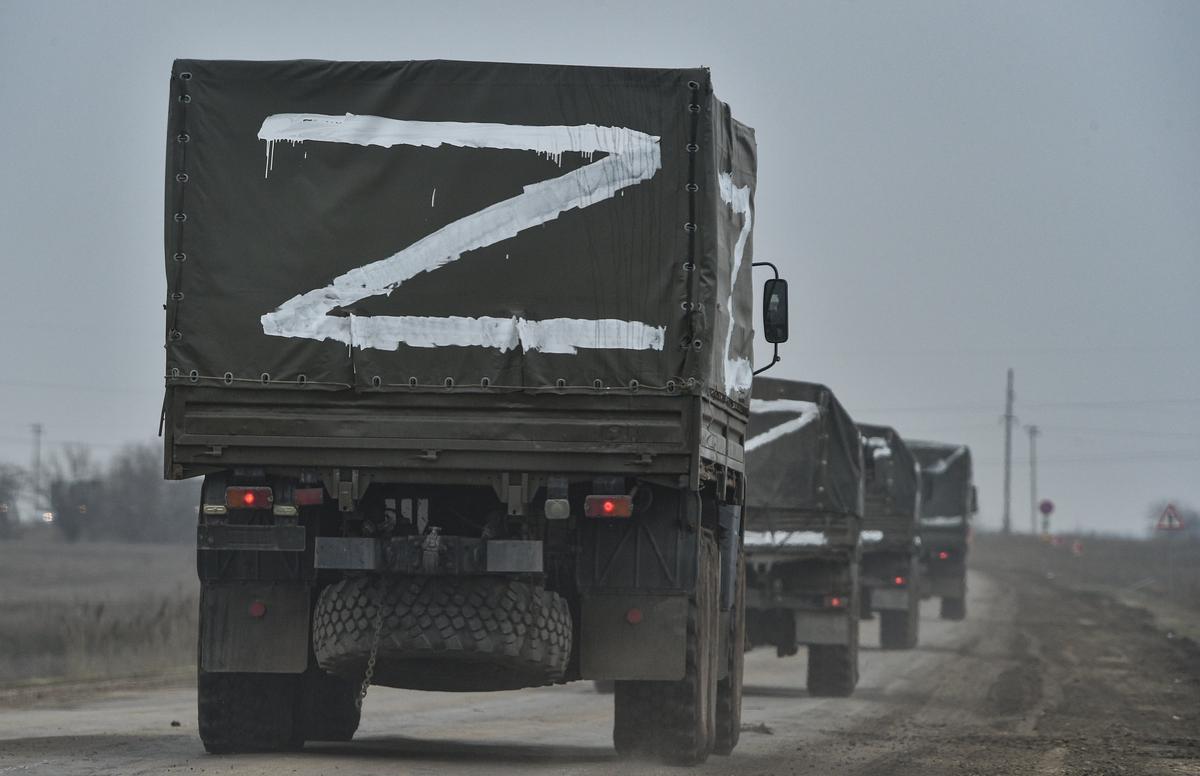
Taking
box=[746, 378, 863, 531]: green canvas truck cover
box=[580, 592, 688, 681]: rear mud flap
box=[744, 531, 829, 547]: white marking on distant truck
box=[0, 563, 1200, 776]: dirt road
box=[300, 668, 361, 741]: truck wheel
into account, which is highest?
box=[746, 378, 863, 531]: green canvas truck cover

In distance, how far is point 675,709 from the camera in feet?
38.7

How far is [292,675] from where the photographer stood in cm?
1213

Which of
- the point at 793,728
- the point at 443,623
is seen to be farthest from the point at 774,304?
the point at 793,728

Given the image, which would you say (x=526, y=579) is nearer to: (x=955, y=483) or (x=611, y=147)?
(x=611, y=147)

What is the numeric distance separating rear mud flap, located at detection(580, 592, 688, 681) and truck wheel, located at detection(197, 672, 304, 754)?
208 cm

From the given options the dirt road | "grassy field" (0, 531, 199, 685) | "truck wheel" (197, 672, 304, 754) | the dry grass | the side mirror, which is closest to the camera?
"truck wheel" (197, 672, 304, 754)

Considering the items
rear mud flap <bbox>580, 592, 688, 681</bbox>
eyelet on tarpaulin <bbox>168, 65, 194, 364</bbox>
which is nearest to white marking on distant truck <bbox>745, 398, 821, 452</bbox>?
rear mud flap <bbox>580, 592, 688, 681</bbox>

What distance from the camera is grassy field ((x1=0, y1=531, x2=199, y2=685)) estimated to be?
23.0m

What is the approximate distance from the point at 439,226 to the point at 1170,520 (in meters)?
36.2

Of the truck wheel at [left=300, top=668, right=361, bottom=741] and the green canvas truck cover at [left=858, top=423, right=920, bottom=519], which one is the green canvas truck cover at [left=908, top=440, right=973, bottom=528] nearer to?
the green canvas truck cover at [left=858, top=423, right=920, bottom=519]

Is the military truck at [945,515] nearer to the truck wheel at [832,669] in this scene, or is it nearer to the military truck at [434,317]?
the truck wheel at [832,669]

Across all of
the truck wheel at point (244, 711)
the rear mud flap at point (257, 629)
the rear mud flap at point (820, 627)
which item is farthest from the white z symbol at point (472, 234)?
the rear mud flap at point (820, 627)

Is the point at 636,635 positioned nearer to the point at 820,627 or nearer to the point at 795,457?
the point at 795,457

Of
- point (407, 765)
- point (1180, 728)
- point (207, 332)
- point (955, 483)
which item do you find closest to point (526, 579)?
Result: point (407, 765)
